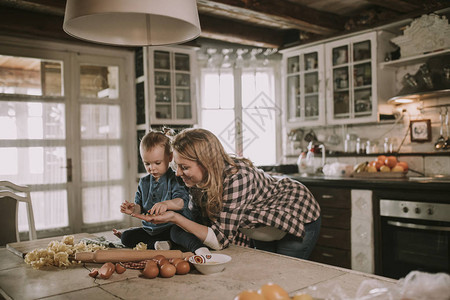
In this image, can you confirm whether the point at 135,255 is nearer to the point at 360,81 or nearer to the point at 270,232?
the point at 270,232

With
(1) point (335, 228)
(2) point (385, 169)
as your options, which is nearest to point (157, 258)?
(1) point (335, 228)

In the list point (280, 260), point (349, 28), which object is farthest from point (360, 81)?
point (280, 260)

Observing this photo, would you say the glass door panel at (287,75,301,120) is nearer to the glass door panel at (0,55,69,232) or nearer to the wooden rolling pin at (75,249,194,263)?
the glass door panel at (0,55,69,232)

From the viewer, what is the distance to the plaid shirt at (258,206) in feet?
5.56

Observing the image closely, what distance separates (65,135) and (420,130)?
12.3 ft

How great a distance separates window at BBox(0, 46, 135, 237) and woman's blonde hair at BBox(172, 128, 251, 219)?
9.75ft

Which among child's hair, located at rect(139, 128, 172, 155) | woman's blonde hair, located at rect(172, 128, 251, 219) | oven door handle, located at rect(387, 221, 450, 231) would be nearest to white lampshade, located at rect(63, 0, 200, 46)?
woman's blonde hair, located at rect(172, 128, 251, 219)

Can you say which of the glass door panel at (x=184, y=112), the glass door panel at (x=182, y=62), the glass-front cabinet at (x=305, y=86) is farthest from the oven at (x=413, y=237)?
the glass door panel at (x=182, y=62)

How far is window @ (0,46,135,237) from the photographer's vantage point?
4.08 metres

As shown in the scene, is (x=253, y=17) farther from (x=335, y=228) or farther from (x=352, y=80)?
(x=335, y=228)

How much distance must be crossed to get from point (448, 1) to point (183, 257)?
3384mm

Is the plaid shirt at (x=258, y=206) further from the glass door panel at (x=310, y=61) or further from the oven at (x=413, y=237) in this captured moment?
the glass door panel at (x=310, y=61)

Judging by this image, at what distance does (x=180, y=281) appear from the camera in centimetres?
124

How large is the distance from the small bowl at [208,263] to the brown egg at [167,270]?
73 millimetres
